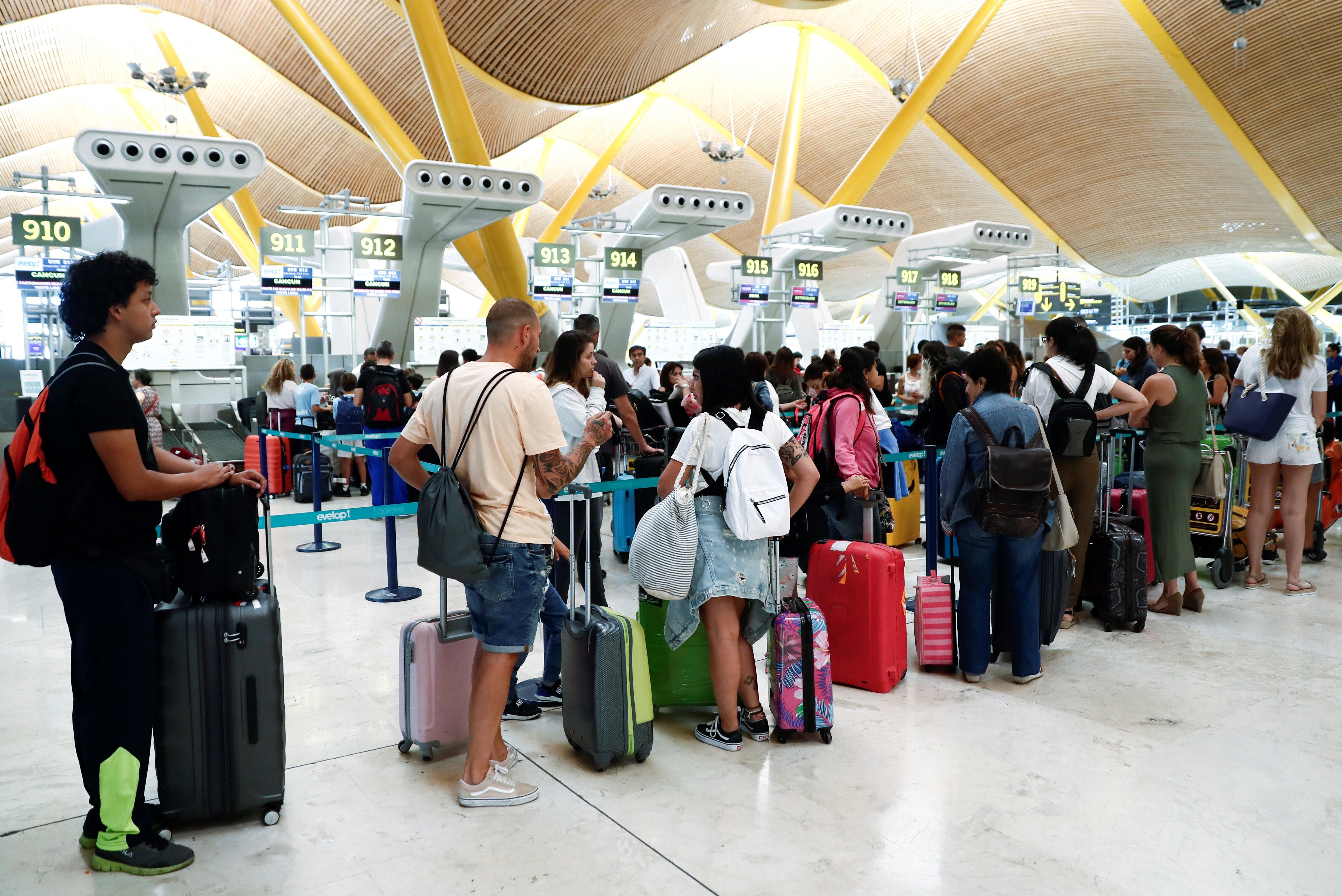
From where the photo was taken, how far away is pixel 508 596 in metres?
3.14

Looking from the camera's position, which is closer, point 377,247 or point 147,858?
point 147,858

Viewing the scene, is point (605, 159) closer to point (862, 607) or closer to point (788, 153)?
point (788, 153)

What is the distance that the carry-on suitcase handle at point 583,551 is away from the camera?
352 cm

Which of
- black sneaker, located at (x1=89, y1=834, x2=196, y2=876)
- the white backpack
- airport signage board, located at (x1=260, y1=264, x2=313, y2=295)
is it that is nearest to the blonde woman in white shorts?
the white backpack

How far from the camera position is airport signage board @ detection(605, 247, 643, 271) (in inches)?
739

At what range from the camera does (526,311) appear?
10.8 ft

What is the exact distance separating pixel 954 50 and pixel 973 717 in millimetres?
23021

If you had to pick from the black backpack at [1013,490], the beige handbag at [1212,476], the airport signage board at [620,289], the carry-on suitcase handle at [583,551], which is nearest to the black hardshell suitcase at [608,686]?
the carry-on suitcase handle at [583,551]

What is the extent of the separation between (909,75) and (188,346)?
23156 mm

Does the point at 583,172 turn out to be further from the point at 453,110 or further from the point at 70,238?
the point at 70,238

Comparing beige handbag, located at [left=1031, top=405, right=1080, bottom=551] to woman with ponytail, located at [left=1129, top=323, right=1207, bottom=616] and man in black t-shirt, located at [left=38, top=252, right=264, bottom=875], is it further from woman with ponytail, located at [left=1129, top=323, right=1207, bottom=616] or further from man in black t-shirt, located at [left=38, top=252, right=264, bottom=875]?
man in black t-shirt, located at [left=38, top=252, right=264, bottom=875]

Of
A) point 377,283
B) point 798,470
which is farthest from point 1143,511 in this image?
point 377,283

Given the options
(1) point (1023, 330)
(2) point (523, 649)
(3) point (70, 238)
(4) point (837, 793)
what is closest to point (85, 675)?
(2) point (523, 649)

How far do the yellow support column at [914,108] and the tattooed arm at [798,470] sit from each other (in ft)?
70.4
